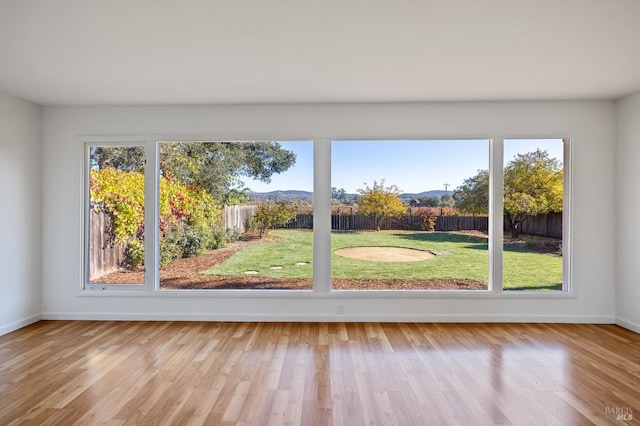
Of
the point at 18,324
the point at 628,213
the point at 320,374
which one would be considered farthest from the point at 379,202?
the point at 18,324

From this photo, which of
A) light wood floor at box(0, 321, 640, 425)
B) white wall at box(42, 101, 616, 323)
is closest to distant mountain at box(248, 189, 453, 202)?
white wall at box(42, 101, 616, 323)

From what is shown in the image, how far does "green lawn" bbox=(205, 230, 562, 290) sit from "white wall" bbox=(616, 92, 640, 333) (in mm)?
742

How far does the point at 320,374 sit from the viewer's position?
288 cm

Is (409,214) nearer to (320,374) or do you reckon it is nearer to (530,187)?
(530,187)

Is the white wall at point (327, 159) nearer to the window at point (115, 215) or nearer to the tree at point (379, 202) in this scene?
the window at point (115, 215)

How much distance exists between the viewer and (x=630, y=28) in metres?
2.45

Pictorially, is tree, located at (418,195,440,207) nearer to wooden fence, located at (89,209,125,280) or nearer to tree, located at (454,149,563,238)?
tree, located at (454,149,563,238)

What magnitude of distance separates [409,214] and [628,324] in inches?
109

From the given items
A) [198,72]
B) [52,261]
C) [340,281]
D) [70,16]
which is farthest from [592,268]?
[52,261]

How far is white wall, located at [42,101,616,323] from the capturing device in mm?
4211

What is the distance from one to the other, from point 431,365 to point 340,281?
168 centimetres

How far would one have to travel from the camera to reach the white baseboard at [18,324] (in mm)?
3846

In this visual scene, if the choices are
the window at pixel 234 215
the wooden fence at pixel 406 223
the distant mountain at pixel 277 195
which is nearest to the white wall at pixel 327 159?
the window at pixel 234 215

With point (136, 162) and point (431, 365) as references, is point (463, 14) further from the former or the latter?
point (136, 162)
